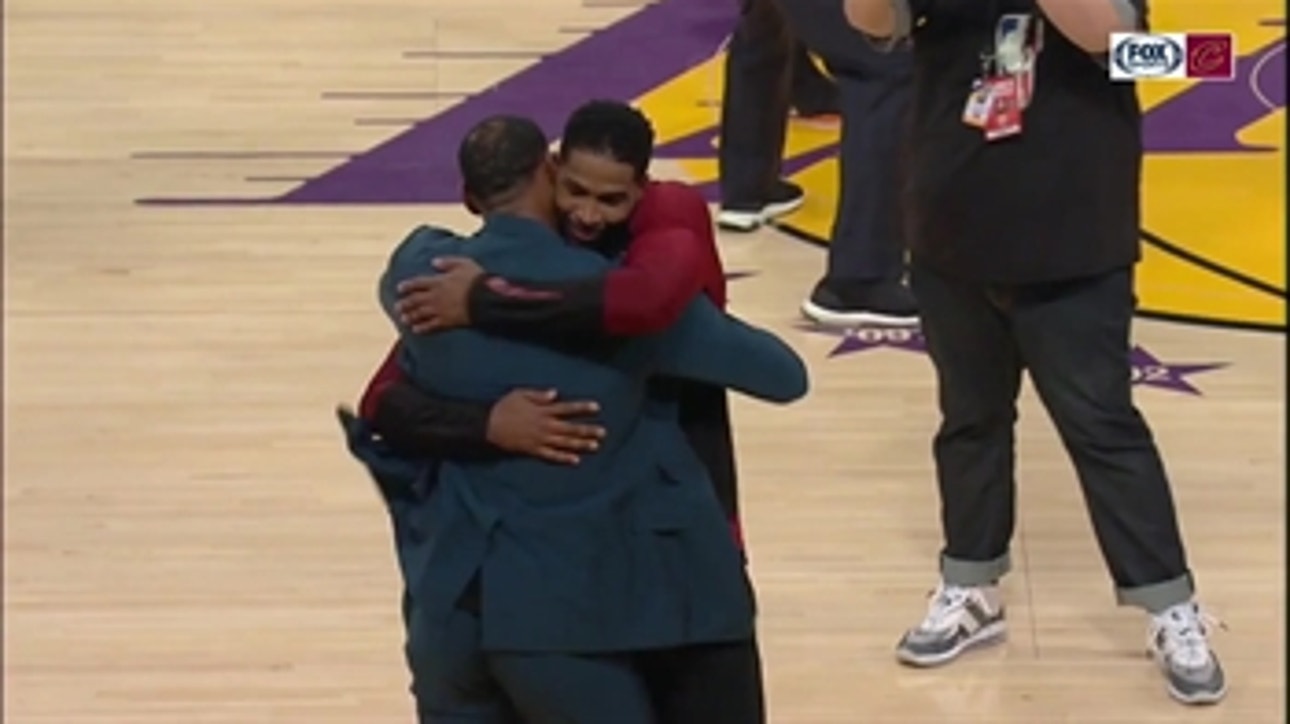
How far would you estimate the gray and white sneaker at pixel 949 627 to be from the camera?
3828 mm

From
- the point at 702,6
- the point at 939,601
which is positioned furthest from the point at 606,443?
the point at 702,6

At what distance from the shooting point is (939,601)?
384 centimetres

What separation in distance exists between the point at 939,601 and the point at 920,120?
833mm

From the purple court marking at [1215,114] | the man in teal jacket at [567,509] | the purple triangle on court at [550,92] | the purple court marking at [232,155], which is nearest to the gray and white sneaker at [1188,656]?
the man in teal jacket at [567,509]

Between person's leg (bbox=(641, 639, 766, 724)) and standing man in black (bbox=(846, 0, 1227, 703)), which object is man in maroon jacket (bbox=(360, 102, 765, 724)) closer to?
person's leg (bbox=(641, 639, 766, 724))

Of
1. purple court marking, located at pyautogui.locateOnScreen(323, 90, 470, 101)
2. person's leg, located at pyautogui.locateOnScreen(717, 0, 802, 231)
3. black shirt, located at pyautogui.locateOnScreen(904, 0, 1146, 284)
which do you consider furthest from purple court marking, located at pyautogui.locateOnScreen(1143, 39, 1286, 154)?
black shirt, located at pyautogui.locateOnScreen(904, 0, 1146, 284)

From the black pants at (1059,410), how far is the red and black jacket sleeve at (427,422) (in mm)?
1103

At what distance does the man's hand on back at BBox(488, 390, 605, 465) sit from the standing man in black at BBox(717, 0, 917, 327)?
8.42 ft

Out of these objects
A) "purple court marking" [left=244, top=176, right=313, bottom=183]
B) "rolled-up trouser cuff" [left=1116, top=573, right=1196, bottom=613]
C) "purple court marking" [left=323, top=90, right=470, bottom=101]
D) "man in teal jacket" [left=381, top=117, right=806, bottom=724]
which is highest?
"man in teal jacket" [left=381, top=117, right=806, bottom=724]

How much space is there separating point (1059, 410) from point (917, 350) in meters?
1.60

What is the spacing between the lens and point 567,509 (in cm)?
255

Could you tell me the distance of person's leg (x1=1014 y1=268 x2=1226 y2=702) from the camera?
3.38 meters

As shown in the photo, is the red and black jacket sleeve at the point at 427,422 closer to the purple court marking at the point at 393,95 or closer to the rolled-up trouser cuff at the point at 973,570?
the rolled-up trouser cuff at the point at 973,570

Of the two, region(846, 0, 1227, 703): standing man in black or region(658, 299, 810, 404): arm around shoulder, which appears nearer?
region(658, 299, 810, 404): arm around shoulder
